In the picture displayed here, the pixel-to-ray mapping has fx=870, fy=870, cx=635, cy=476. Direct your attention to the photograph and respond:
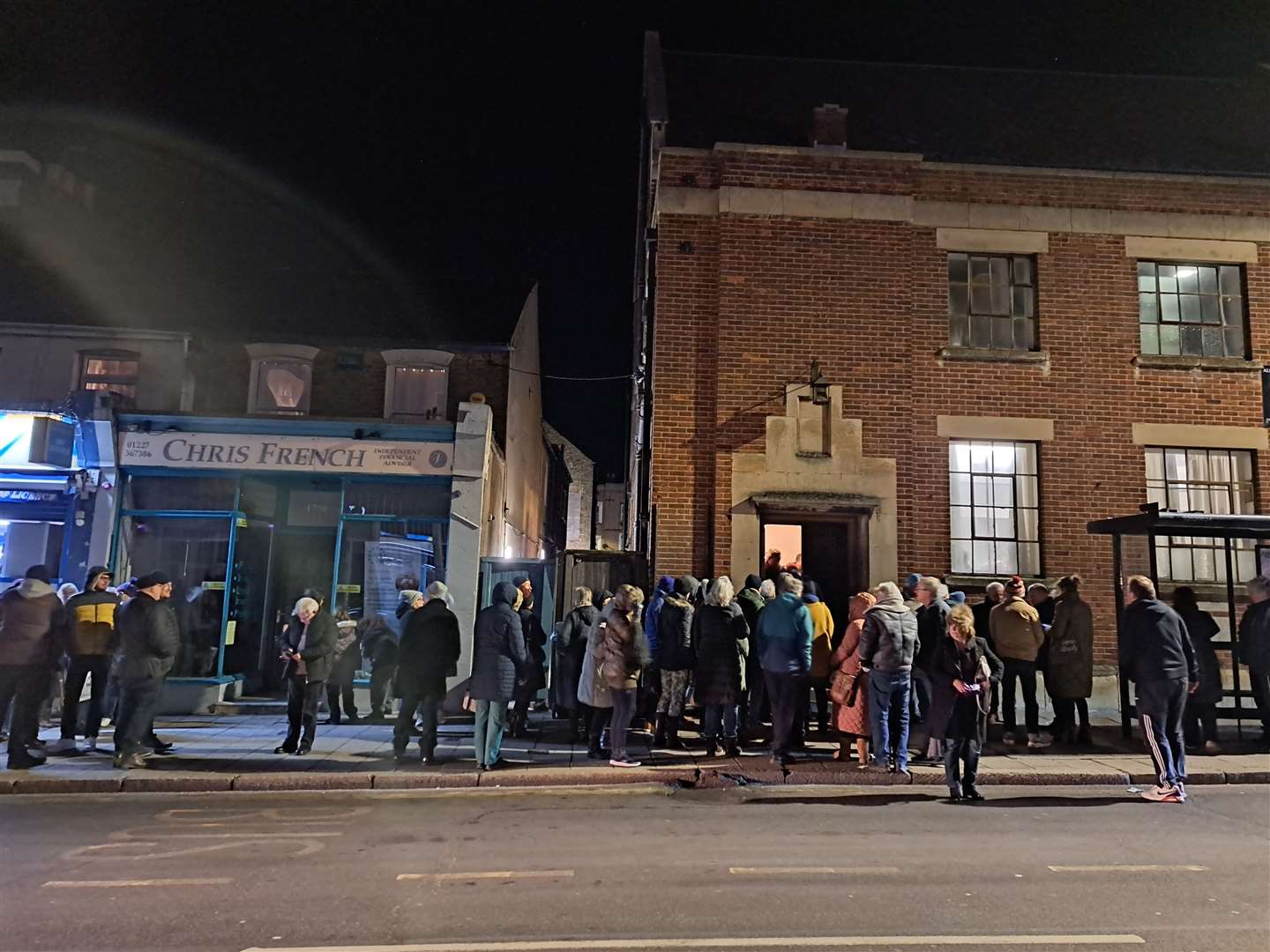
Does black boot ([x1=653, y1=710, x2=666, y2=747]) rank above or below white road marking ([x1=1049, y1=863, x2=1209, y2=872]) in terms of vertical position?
above

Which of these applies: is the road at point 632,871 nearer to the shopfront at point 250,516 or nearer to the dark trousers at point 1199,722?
the dark trousers at point 1199,722

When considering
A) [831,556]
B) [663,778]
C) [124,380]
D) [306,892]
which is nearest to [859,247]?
[831,556]

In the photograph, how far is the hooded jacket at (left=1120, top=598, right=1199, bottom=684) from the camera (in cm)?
772

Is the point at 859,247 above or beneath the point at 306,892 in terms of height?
above

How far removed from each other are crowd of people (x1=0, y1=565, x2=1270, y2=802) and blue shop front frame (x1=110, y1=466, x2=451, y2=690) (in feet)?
9.21

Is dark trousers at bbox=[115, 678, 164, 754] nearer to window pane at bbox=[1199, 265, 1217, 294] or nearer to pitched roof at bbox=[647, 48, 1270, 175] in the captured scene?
pitched roof at bbox=[647, 48, 1270, 175]

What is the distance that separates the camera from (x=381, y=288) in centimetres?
1742

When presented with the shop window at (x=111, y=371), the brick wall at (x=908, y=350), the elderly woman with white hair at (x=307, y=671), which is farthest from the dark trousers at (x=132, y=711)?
the shop window at (x=111, y=371)

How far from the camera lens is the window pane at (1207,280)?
13484 mm

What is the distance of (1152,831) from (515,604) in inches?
250

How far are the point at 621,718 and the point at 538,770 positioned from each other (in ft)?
3.19

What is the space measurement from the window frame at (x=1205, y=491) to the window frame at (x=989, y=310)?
2521 millimetres

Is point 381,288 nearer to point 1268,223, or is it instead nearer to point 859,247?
point 859,247

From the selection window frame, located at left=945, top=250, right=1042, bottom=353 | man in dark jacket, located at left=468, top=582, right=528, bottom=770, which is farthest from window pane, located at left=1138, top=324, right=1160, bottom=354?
man in dark jacket, located at left=468, top=582, right=528, bottom=770
